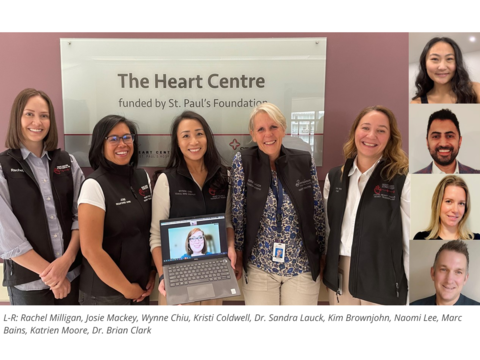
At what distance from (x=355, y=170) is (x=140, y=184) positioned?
4.41ft

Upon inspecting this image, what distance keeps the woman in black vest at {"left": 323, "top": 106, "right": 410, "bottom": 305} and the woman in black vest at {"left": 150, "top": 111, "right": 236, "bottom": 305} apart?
0.73 meters

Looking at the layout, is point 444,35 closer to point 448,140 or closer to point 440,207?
point 448,140

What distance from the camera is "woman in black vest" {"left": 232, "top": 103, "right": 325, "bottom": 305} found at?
1812 millimetres

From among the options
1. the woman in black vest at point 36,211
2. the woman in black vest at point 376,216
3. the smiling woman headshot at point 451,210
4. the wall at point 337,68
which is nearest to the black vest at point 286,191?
the woman in black vest at point 376,216

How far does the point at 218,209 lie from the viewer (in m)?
1.90

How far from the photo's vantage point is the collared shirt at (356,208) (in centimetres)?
174

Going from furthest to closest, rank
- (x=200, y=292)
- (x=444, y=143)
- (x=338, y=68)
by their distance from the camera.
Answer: (x=338, y=68), (x=444, y=143), (x=200, y=292)

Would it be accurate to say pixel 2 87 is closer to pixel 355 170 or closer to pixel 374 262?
pixel 355 170

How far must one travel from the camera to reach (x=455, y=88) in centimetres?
186

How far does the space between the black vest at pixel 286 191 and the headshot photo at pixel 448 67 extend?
36.2 inches

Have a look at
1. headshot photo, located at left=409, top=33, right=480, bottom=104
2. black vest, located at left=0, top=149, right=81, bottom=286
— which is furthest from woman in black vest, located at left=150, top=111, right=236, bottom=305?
headshot photo, located at left=409, top=33, right=480, bottom=104

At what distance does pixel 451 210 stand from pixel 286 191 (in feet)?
3.50

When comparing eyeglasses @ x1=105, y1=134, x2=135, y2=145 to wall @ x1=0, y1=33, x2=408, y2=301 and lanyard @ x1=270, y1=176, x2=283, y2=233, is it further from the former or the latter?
lanyard @ x1=270, y1=176, x2=283, y2=233

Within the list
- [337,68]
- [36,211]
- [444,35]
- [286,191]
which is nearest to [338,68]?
[337,68]
